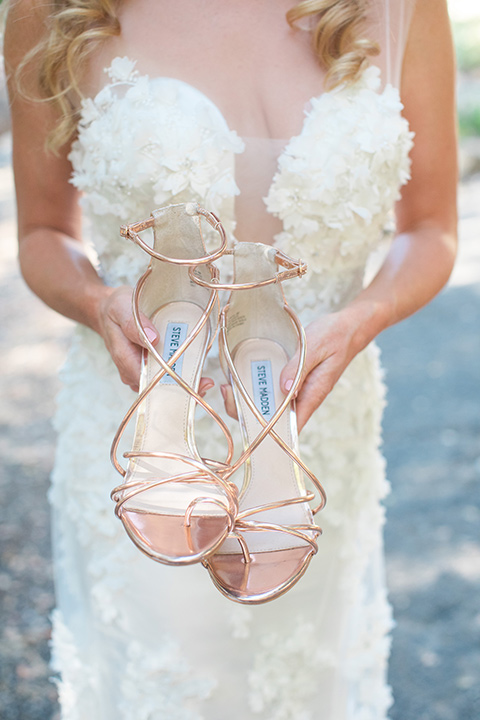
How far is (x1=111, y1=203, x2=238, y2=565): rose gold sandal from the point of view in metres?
1.08

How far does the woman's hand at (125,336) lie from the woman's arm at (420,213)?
0.27m

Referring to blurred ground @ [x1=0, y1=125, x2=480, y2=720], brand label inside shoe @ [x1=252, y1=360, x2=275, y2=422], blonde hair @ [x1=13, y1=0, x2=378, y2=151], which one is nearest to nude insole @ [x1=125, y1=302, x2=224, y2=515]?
brand label inside shoe @ [x1=252, y1=360, x2=275, y2=422]

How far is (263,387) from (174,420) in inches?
7.3

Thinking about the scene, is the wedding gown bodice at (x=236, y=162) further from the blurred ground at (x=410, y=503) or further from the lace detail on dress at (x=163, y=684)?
the blurred ground at (x=410, y=503)

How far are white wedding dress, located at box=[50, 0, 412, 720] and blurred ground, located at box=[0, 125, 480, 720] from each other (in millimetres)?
881

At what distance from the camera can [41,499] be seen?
3.62 metres

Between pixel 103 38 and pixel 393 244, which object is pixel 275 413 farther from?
pixel 103 38

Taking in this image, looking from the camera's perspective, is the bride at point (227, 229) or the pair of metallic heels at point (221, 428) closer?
the pair of metallic heels at point (221, 428)

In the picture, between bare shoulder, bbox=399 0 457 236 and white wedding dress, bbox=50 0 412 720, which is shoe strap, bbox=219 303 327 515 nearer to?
white wedding dress, bbox=50 0 412 720

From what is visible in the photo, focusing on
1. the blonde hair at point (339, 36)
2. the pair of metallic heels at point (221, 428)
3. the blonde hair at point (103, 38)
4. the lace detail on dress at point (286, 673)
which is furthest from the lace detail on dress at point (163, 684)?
the blonde hair at point (339, 36)

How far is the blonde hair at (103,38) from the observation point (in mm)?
1387

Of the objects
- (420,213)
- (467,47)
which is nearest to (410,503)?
(420,213)

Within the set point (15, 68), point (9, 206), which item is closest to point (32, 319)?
point (9, 206)

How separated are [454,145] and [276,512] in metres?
0.97
